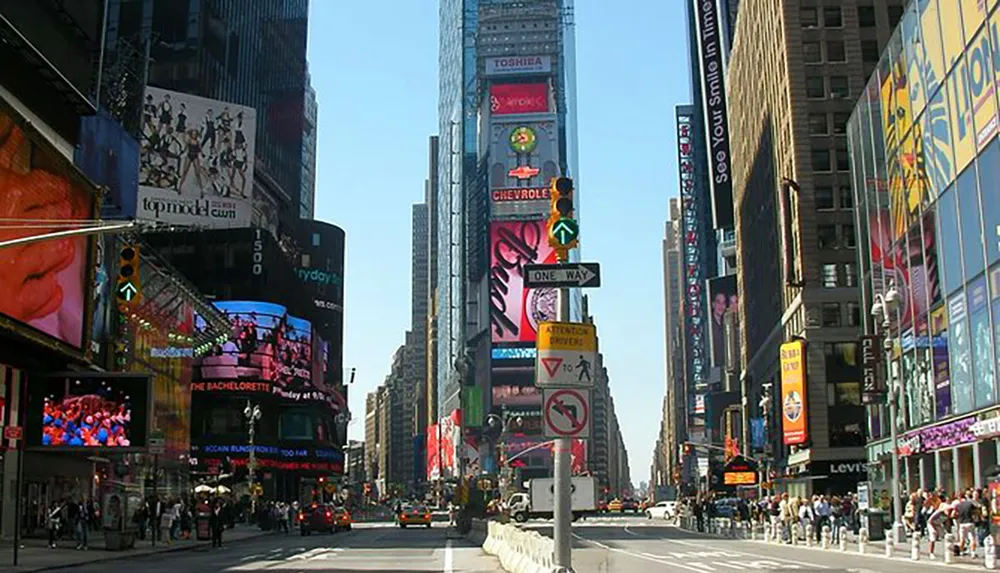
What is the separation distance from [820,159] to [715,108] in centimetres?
4826

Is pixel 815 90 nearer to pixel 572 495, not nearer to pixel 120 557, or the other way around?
pixel 120 557

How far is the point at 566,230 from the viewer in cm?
1781

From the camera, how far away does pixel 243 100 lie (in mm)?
132250

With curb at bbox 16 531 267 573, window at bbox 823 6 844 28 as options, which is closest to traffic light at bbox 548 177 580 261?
curb at bbox 16 531 267 573

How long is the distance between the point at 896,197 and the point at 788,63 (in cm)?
3021

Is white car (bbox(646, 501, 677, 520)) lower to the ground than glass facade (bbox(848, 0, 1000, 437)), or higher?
lower

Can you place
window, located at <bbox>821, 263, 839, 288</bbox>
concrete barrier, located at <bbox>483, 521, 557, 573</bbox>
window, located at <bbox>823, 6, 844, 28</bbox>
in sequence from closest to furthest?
1. concrete barrier, located at <bbox>483, 521, 557, 573</bbox>
2. window, located at <bbox>821, 263, 839, 288</bbox>
3. window, located at <bbox>823, 6, 844, 28</bbox>

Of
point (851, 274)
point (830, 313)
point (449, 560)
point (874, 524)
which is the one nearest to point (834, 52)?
point (851, 274)

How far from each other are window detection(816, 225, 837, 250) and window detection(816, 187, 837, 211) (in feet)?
4.35

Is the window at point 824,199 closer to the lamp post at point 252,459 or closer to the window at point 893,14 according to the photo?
the window at point 893,14

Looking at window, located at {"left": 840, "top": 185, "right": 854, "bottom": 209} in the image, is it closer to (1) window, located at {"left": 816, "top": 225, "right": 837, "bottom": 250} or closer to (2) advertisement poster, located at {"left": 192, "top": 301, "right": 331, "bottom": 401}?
(1) window, located at {"left": 816, "top": 225, "right": 837, "bottom": 250}

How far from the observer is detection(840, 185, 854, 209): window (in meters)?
83.2

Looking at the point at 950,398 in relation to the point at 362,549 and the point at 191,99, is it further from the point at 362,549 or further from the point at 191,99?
the point at 191,99

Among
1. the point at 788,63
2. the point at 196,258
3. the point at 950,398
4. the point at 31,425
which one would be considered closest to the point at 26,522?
the point at 31,425
